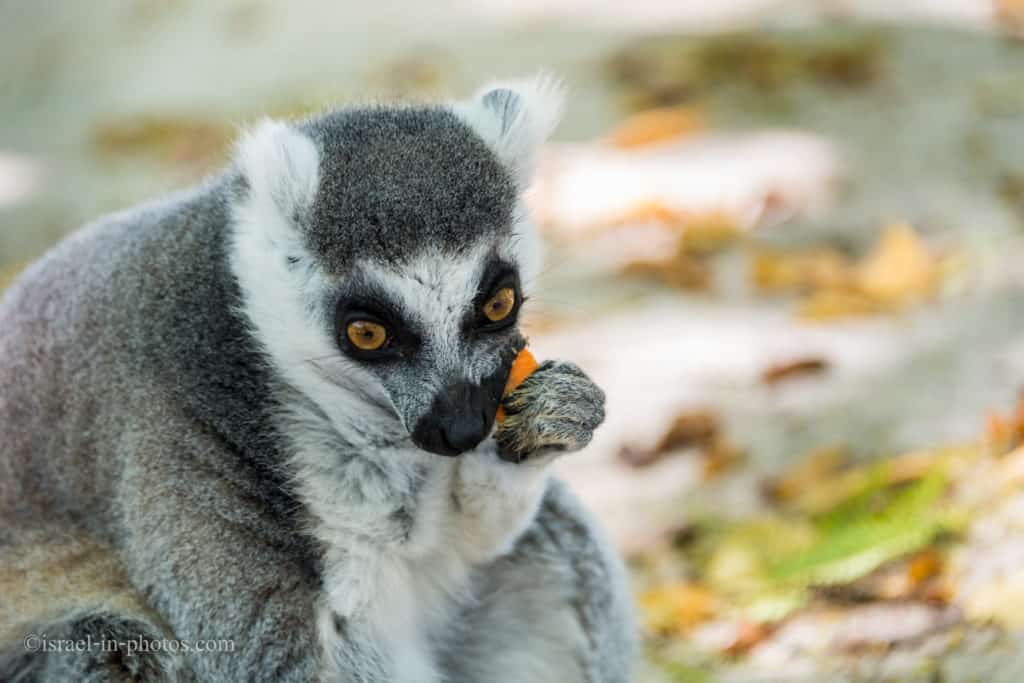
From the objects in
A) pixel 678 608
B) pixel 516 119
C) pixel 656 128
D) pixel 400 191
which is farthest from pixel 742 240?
pixel 400 191

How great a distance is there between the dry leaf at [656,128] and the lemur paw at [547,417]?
4756 mm

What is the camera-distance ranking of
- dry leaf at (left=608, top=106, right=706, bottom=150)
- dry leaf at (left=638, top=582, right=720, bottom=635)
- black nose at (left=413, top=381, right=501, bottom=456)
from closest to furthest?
black nose at (left=413, top=381, right=501, bottom=456) < dry leaf at (left=638, top=582, right=720, bottom=635) < dry leaf at (left=608, top=106, right=706, bottom=150)

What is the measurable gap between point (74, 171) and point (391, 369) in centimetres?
668

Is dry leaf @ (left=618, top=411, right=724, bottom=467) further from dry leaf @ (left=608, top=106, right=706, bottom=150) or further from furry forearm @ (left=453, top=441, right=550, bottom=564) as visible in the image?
dry leaf @ (left=608, top=106, right=706, bottom=150)

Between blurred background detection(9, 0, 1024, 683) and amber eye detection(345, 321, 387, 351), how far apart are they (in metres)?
0.98

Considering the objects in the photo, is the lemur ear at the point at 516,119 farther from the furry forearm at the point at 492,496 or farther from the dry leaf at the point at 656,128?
the dry leaf at the point at 656,128

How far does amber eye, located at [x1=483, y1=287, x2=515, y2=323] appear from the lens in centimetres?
363

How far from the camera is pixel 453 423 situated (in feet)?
11.2

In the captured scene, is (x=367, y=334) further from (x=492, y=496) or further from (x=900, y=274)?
(x=900, y=274)

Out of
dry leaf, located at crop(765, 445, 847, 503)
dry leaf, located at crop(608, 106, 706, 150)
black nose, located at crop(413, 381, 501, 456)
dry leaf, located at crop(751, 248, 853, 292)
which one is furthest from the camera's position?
dry leaf, located at crop(608, 106, 706, 150)

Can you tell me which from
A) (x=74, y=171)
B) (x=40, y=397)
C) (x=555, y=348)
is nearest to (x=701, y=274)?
(x=555, y=348)

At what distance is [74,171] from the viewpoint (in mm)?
9406

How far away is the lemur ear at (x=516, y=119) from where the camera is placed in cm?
404

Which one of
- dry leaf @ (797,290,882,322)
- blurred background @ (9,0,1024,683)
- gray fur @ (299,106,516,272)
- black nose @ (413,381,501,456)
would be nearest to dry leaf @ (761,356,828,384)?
blurred background @ (9,0,1024,683)
